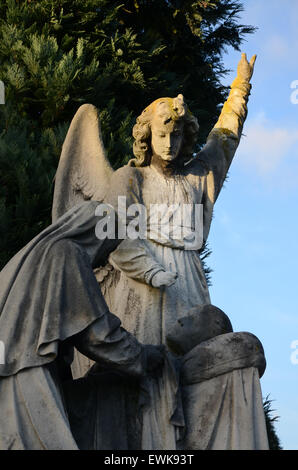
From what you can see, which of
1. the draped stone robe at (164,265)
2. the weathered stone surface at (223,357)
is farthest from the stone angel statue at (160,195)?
the weathered stone surface at (223,357)

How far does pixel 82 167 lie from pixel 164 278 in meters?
1.39

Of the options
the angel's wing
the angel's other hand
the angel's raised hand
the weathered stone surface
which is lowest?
the weathered stone surface

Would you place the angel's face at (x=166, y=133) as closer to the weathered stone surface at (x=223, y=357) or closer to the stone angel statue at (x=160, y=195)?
the stone angel statue at (x=160, y=195)

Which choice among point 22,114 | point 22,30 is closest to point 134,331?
point 22,114

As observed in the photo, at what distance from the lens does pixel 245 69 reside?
25.8 feet

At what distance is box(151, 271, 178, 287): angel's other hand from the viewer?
6.38 m

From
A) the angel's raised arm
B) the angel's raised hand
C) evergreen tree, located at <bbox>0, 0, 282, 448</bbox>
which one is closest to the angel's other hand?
the angel's raised arm

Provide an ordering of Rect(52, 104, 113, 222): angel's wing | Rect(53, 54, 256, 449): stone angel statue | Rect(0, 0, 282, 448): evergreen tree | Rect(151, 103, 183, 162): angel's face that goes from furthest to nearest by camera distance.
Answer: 1. Rect(0, 0, 282, 448): evergreen tree
2. Rect(52, 104, 113, 222): angel's wing
3. Rect(151, 103, 183, 162): angel's face
4. Rect(53, 54, 256, 449): stone angel statue

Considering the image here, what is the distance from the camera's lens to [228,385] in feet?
18.6

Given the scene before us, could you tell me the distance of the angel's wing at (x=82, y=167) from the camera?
23.8ft

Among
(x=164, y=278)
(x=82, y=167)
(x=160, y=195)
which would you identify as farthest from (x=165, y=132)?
(x=164, y=278)

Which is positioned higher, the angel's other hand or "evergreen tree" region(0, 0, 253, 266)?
"evergreen tree" region(0, 0, 253, 266)

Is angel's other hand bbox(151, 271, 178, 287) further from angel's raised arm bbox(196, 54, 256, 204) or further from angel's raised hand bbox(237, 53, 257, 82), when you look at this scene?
angel's raised hand bbox(237, 53, 257, 82)

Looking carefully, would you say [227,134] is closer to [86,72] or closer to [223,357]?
[223,357]
